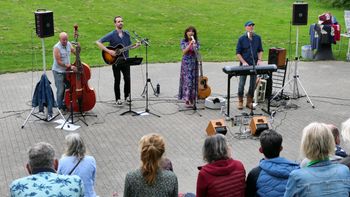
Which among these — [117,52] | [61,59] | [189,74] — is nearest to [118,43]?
[117,52]

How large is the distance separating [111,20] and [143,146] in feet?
66.0

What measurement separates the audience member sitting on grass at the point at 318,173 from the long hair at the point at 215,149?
0.77 metres

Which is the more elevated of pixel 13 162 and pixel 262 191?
pixel 262 191

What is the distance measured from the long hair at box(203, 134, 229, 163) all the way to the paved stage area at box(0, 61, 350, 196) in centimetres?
294

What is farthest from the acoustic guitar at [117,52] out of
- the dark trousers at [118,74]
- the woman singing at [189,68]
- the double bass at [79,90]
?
the woman singing at [189,68]

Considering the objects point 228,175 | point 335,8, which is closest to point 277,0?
point 335,8

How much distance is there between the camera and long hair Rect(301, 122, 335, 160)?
475 cm

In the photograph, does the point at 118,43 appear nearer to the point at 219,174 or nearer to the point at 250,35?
the point at 250,35

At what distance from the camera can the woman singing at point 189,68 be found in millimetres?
11930

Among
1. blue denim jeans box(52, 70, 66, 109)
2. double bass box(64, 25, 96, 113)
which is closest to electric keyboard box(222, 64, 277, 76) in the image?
double bass box(64, 25, 96, 113)

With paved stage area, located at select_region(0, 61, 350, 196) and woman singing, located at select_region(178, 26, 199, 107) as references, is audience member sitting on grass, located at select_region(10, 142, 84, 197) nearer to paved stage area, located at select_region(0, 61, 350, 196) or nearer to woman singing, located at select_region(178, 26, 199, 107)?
paved stage area, located at select_region(0, 61, 350, 196)

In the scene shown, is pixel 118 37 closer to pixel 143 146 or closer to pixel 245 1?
pixel 143 146

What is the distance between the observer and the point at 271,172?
5.27 m

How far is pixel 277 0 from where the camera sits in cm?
3130
